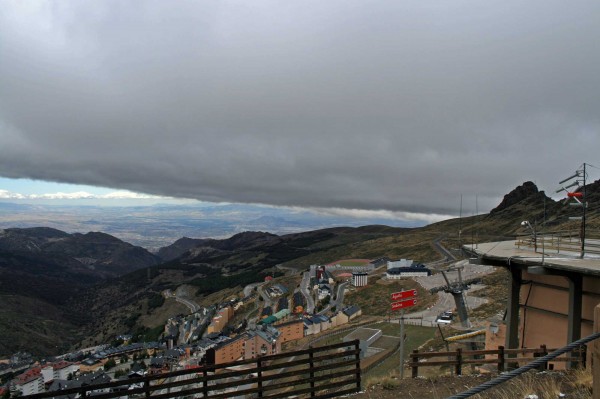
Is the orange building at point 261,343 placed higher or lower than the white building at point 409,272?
lower

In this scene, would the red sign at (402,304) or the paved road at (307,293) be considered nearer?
the red sign at (402,304)

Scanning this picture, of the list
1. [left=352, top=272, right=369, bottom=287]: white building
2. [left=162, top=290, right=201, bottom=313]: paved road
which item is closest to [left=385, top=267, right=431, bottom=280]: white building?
[left=352, top=272, right=369, bottom=287]: white building

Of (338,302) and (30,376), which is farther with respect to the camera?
(338,302)

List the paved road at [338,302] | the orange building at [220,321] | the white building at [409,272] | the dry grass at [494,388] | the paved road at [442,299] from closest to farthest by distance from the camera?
the dry grass at [494,388] < the paved road at [442,299] < the paved road at [338,302] < the white building at [409,272] < the orange building at [220,321]

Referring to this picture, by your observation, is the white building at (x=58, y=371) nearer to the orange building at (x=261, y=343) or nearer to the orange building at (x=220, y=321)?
the orange building at (x=220, y=321)

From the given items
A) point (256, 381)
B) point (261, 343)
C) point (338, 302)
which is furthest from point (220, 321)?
point (256, 381)

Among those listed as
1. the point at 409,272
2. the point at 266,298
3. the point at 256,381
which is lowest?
the point at 266,298

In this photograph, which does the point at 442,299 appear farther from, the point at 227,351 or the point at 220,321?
the point at 220,321

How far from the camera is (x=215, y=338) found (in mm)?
89188

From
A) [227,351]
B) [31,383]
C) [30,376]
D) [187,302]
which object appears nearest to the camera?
[227,351]

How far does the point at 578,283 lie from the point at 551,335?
9.93ft

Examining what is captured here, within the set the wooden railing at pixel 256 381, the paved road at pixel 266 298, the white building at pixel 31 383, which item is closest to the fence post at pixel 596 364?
the wooden railing at pixel 256 381

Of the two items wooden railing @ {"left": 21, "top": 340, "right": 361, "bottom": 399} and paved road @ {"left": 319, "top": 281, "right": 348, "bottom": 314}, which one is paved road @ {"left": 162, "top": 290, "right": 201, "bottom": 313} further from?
wooden railing @ {"left": 21, "top": 340, "right": 361, "bottom": 399}

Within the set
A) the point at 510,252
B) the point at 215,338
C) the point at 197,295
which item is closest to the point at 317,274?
the point at 215,338
